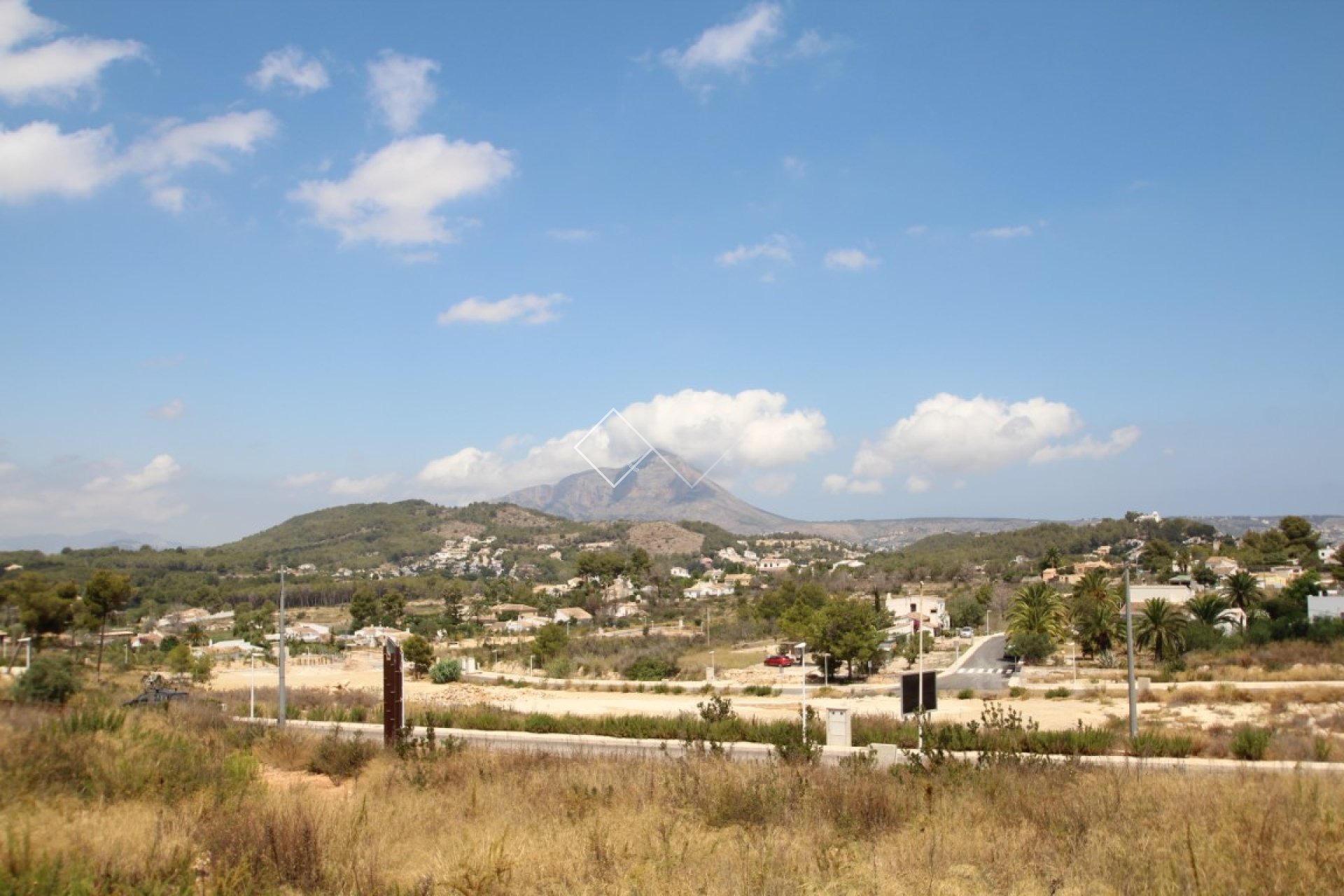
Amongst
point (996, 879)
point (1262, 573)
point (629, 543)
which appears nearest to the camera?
point (996, 879)

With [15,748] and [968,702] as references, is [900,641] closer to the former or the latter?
[968,702]

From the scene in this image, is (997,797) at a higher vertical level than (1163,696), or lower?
higher

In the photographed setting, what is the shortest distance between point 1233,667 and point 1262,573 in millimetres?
48734

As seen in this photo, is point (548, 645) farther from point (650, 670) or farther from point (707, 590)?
point (707, 590)

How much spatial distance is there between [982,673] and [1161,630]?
29.9 feet

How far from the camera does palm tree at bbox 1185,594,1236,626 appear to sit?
5084 centimetres

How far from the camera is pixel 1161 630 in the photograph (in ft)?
158

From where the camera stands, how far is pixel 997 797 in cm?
998

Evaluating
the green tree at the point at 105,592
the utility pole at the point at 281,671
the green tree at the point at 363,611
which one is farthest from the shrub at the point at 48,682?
the green tree at the point at 363,611

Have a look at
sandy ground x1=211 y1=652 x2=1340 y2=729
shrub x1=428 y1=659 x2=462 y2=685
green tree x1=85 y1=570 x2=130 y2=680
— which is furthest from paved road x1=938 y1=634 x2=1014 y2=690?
green tree x1=85 y1=570 x2=130 y2=680

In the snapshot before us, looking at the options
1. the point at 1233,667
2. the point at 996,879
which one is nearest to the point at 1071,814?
the point at 996,879

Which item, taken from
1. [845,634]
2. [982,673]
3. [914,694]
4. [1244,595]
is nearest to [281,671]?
[914,694]

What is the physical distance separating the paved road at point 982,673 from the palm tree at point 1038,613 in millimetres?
→ 2252

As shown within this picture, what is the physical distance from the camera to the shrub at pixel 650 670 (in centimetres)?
5141
